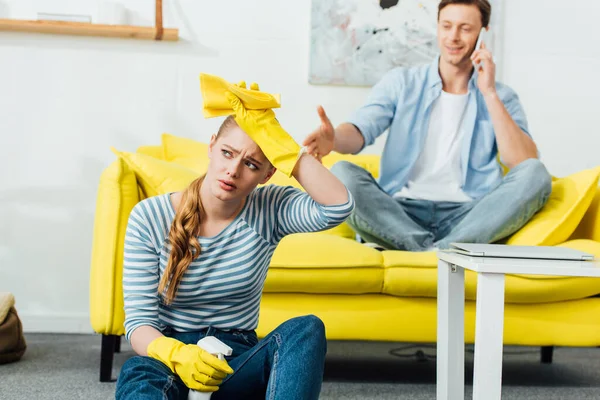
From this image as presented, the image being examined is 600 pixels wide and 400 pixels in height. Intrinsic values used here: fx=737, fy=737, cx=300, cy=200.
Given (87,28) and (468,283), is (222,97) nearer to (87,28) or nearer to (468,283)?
(468,283)

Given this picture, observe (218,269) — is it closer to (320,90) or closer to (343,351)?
(343,351)

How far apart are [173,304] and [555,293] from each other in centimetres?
105

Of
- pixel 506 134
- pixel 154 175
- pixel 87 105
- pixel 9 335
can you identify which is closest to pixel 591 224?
pixel 506 134

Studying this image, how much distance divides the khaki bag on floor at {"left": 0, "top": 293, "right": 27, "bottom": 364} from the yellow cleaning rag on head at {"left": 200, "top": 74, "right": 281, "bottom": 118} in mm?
1189

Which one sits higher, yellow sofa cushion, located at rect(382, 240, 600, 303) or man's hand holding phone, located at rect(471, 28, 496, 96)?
man's hand holding phone, located at rect(471, 28, 496, 96)

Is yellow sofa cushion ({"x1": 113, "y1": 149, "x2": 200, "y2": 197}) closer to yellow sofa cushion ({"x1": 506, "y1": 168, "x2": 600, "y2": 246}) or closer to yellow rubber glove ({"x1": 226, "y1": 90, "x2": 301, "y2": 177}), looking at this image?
yellow rubber glove ({"x1": 226, "y1": 90, "x2": 301, "y2": 177})

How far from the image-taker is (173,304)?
1.32 m

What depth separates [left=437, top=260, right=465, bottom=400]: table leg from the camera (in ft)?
4.83

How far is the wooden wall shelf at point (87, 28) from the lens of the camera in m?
2.71

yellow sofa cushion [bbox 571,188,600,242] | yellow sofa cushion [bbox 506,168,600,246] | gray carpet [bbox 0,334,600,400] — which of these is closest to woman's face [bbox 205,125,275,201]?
gray carpet [bbox 0,334,600,400]

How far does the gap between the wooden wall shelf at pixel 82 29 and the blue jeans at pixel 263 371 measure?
1.73m

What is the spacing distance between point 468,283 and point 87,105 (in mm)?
1650

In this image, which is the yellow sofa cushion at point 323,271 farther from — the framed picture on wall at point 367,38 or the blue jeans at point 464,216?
the framed picture on wall at point 367,38

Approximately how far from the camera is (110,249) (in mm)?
1886
